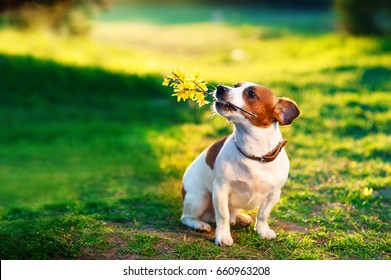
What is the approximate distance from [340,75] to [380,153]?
198 inches

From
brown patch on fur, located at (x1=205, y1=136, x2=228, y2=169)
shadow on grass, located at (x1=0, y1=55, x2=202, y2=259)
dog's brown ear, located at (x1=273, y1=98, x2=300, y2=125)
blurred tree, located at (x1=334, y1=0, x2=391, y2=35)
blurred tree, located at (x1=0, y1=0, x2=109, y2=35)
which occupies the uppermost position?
blurred tree, located at (x1=334, y1=0, x2=391, y2=35)

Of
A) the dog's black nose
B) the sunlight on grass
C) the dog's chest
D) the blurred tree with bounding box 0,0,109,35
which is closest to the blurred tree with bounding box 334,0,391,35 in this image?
the sunlight on grass

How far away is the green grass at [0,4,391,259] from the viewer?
5367 mm

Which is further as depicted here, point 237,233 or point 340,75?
point 340,75

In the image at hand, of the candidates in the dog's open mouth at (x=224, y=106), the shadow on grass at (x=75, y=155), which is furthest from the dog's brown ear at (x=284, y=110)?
the shadow on grass at (x=75, y=155)

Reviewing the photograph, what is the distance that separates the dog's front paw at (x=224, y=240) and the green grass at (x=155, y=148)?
2.4 inches

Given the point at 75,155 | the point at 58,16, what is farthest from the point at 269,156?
the point at 58,16

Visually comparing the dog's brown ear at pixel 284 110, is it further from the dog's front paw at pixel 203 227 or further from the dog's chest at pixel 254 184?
the dog's front paw at pixel 203 227

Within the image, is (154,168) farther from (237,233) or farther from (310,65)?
(310,65)

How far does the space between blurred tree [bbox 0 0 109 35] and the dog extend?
9865 millimetres

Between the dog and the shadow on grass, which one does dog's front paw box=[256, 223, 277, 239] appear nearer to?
the dog

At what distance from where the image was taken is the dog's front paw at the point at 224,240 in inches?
204

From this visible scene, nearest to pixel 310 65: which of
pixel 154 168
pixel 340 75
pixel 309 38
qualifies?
pixel 340 75
